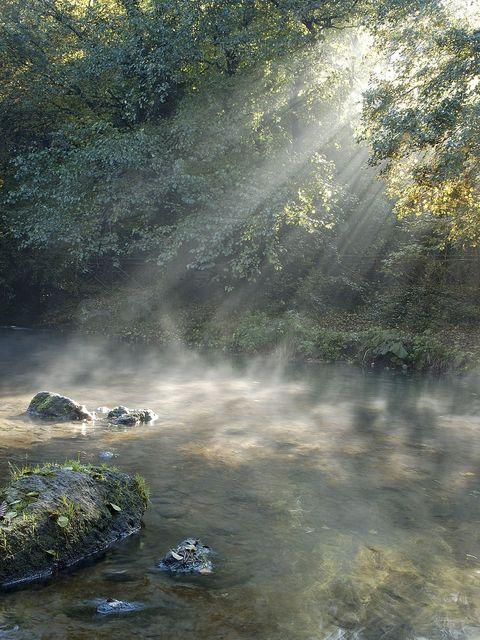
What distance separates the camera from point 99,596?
5961 mm

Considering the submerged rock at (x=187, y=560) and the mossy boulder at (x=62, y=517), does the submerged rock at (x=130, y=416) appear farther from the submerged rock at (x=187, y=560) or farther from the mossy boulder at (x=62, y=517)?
the submerged rock at (x=187, y=560)

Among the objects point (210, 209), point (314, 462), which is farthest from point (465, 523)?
point (210, 209)

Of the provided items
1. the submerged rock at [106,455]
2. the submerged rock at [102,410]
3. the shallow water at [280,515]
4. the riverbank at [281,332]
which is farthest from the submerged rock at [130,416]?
the riverbank at [281,332]

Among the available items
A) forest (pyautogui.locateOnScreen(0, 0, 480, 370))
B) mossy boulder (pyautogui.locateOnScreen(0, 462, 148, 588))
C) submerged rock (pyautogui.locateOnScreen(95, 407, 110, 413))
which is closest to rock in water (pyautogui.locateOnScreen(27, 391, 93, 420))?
submerged rock (pyautogui.locateOnScreen(95, 407, 110, 413))

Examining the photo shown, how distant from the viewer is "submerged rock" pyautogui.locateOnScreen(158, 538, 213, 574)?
652cm

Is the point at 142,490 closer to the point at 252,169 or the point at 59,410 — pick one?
the point at 59,410

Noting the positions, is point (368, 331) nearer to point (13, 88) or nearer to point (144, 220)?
point (144, 220)

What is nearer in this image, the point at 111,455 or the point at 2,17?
the point at 111,455

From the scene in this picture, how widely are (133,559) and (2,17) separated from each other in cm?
3222

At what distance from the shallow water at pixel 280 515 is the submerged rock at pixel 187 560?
0.14 m

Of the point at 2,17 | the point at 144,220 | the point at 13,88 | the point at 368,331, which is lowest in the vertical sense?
the point at 368,331

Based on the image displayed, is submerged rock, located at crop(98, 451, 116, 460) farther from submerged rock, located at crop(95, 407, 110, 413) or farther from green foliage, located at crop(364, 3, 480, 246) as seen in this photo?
green foliage, located at crop(364, 3, 480, 246)

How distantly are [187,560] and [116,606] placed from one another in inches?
40.3

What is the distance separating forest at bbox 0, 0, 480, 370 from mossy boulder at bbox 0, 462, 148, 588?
14.4 m
